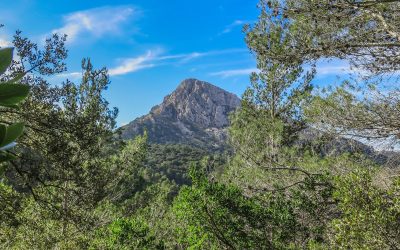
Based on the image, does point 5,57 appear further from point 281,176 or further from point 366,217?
point 281,176

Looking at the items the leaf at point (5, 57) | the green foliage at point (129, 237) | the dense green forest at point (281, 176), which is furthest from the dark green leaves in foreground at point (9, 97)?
the green foliage at point (129, 237)

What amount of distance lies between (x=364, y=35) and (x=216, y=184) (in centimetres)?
484

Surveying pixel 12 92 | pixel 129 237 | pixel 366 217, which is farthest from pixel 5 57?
pixel 129 237

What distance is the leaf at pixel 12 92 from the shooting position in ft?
2.09

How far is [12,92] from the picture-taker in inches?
25.5

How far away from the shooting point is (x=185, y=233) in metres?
10.4

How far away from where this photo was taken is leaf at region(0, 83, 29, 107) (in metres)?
0.64

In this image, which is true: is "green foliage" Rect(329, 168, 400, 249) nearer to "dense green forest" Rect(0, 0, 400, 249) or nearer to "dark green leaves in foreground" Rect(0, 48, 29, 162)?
"dense green forest" Rect(0, 0, 400, 249)

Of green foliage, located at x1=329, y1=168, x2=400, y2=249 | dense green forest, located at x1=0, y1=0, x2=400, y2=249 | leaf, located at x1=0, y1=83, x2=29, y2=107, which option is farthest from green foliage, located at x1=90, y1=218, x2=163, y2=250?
leaf, located at x1=0, y1=83, x2=29, y2=107

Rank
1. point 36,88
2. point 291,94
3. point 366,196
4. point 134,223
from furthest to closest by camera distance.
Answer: point 291,94 < point 134,223 < point 36,88 < point 366,196

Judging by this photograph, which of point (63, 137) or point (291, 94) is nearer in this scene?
point (63, 137)

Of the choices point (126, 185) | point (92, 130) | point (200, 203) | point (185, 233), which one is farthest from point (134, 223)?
point (126, 185)

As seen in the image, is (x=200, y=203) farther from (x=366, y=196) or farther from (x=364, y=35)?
(x=364, y=35)

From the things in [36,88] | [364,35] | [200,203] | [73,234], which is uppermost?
[364,35]
